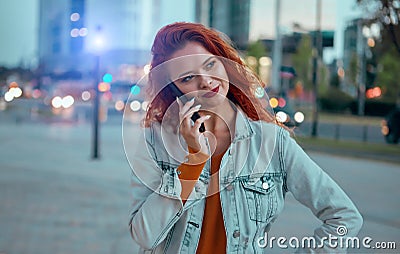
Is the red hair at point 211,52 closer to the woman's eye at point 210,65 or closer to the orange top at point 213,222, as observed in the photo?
the woman's eye at point 210,65

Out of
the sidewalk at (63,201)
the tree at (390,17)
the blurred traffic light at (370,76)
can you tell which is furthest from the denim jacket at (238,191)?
the blurred traffic light at (370,76)

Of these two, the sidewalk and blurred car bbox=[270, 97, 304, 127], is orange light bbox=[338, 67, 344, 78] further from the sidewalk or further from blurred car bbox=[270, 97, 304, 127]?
the sidewalk

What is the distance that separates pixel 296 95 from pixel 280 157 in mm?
54515

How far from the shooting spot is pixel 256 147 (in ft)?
6.77

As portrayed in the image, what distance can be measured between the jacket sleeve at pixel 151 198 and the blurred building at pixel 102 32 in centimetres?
55

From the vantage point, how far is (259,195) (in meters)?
2.04

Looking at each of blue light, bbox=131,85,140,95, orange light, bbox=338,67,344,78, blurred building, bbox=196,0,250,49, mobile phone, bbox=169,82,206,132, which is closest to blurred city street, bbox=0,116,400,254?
→ blue light, bbox=131,85,140,95

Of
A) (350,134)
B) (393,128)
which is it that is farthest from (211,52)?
(350,134)

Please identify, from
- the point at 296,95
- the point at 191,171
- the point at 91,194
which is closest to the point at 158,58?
the point at 191,171

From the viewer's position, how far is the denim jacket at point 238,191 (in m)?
1.97

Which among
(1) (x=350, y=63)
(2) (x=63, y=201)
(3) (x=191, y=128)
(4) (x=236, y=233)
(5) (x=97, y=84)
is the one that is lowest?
(1) (x=350, y=63)

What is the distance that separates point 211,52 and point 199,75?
124mm

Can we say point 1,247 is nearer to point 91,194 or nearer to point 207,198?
point 91,194

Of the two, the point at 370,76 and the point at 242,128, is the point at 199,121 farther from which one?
the point at 370,76
